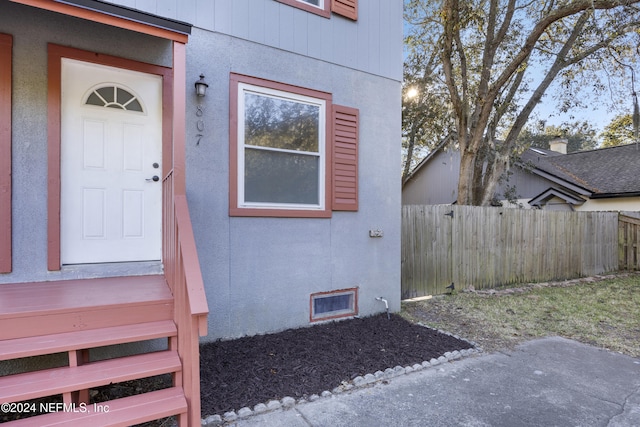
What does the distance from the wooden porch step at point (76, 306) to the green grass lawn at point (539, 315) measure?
3.43 metres

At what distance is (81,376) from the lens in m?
2.07

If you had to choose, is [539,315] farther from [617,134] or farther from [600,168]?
[617,134]

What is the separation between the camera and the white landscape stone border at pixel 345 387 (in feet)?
7.96

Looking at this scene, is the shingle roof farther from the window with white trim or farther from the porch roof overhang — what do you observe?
the porch roof overhang

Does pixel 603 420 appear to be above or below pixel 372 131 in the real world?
below

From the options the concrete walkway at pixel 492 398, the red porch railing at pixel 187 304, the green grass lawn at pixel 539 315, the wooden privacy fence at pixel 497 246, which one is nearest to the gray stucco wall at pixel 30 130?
the red porch railing at pixel 187 304

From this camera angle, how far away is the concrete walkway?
249 centimetres

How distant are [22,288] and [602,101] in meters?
11.4

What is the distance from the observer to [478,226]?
6.84 m

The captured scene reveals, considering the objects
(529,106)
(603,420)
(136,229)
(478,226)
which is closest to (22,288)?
(136,229)

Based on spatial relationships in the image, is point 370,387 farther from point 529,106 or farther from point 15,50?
point 529,106

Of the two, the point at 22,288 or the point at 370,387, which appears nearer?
the point at 22,288

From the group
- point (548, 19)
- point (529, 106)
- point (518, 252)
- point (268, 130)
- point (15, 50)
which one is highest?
point (548, 19)

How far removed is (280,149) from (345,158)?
88 centimetres
